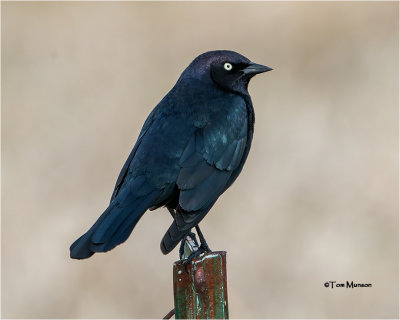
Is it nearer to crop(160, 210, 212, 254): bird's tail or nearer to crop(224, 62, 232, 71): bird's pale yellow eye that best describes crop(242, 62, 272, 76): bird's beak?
crop(224, 62, 232, 71): bird's pale yellow eye

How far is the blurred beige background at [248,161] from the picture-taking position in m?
7.46

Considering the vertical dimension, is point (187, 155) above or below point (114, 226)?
above

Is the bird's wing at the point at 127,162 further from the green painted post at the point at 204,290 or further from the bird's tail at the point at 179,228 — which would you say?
the green painted post at the point at 204,290

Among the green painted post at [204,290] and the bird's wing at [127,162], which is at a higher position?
the bird's wing at [127,162]

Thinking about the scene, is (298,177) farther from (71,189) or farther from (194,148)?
(194,148)

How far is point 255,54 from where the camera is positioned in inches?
336

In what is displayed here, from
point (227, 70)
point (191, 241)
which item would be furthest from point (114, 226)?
point (227, 70)

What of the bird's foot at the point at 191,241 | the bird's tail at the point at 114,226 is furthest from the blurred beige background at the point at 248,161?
the bird's tail at the point at 114,226

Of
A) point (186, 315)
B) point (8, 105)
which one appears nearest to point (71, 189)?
point (8, 105)

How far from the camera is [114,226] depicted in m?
4.75

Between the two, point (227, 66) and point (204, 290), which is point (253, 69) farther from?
point (204, 290)

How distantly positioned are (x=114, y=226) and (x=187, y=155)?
64cm

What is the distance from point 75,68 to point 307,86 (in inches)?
81.1

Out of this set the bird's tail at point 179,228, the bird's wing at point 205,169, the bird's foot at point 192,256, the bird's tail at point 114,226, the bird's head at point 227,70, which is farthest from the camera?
the bird's head at point 227,70
